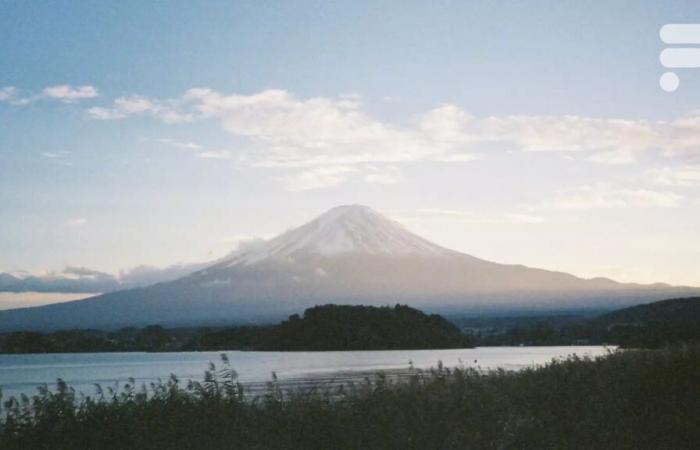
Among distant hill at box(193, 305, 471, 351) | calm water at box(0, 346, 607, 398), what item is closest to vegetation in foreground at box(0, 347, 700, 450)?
calm water at box(0, 346, 607, 398)

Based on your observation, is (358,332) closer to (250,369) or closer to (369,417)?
(250,369)

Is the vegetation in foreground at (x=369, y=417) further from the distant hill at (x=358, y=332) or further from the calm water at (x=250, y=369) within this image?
the distant hill at (x=358, y=332)

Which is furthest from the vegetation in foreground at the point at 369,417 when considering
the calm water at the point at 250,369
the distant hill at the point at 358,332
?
the distant hill at the point at 358,332

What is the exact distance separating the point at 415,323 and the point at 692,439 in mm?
86276

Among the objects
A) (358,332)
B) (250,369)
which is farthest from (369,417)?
(358,332)

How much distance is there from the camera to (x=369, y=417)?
1205cm

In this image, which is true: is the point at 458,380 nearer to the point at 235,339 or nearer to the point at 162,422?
the point at 162,422

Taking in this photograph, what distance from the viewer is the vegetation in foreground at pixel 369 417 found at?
11.2 meters

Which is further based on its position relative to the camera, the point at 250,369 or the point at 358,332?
the point at 358,332

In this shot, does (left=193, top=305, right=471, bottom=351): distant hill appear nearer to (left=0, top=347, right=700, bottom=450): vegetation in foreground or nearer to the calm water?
the calm water

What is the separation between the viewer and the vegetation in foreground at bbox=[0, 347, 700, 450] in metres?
11.2

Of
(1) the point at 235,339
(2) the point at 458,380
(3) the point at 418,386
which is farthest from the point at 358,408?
(1) the point at 235,339

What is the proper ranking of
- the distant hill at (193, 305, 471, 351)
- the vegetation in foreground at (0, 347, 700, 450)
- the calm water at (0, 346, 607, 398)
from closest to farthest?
the vegetation in foreground at (0, 347, 700, 450) → the calm water at (0, 346, 607, 398) → the distant hill at (193, 305, 471, 351)

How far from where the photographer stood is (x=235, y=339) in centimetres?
10788
